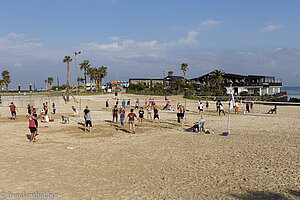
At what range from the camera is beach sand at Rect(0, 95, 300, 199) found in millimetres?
6590

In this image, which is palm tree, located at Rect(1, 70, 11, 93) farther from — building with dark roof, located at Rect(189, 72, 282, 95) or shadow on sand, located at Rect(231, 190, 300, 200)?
shadow on sand, located at Rect(231, 190, 300, 200)

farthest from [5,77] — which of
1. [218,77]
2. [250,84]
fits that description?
[250,84]

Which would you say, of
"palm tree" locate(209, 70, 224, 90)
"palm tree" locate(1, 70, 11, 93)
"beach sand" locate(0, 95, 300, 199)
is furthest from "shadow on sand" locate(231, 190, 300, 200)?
"palm tree" locate(1, 70, 11, 93)

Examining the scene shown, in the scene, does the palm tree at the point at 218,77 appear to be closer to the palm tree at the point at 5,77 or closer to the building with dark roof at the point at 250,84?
the building with dark roof at the point at 250,84

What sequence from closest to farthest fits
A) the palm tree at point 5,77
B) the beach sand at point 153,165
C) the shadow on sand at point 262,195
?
the shadow on sand at point 262,195, the beach sand at point 153,165, the palm tree at point 5,77

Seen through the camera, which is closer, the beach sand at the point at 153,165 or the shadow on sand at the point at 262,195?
the shadow on sand at the point at 262,195

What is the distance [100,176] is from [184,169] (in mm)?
2967

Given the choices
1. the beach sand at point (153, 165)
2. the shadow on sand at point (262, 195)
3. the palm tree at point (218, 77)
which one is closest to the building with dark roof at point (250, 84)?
the palm tree at point (218, 77)

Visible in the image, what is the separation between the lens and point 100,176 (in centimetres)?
775

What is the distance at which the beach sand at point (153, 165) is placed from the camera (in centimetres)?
659

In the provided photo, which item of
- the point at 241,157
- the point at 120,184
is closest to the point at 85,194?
the point at 120,184

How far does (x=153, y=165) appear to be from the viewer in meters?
8.85

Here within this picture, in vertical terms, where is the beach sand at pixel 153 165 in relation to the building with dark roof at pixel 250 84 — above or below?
below

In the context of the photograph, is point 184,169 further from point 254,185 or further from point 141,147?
point 141,147
